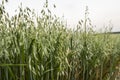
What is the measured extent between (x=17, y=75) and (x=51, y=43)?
443mm

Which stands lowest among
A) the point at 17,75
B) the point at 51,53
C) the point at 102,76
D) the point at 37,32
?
the point at 102,76

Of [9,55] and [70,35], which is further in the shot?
[70,35]

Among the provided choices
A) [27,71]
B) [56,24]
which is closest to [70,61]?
[56,24]

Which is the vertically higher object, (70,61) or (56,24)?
(56,24)

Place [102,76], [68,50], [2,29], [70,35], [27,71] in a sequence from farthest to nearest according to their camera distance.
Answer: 1. [102,76]
2. [70,35]
3. [68,50]
4. [27,71]
5. [2,29]

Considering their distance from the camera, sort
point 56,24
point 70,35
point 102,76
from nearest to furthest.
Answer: point 56,24 < point 70,35 < point 102,76

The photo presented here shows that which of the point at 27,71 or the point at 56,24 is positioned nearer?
the point at 27,71

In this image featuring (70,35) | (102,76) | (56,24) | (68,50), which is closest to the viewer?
(56,24)

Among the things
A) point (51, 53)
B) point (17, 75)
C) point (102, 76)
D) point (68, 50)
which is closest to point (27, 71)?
point (17, 75)

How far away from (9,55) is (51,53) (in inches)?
15.6

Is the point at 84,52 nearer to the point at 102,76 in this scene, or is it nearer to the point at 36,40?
the point at 102,76

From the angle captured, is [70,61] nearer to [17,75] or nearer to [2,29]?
[17,75]

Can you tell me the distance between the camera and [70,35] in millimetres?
3570

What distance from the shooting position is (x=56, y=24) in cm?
310
